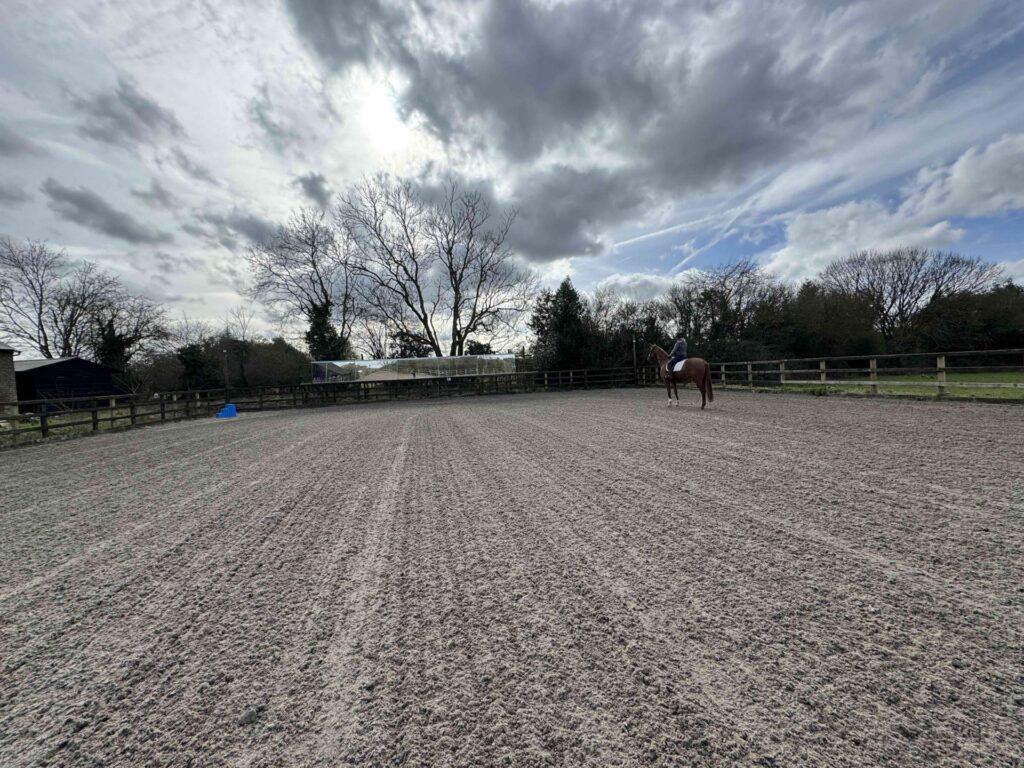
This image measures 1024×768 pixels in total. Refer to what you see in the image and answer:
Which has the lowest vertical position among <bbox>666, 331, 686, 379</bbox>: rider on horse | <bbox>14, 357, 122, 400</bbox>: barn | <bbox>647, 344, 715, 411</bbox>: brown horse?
<bbox>647, 344, 715, 411</bbox>: brown horse

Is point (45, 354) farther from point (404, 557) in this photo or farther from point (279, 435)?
point (404, 557)

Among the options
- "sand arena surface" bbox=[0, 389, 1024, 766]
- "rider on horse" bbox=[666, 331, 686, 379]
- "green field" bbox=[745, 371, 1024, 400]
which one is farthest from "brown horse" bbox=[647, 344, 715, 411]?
"sand arena surface" bbox=[0, 389, 1024, 766]

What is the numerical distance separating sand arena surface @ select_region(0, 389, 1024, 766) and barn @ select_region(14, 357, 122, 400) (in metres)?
31.9

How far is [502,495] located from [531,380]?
24.7 meters

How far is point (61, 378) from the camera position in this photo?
26.2m

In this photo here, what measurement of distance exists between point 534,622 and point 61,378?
37.9 metres

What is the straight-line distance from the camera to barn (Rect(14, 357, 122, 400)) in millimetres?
24781

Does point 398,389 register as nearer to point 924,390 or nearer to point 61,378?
point 61,378

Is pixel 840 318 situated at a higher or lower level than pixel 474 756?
higher

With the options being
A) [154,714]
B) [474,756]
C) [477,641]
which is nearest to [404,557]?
[477,641]

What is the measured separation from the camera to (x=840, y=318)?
99.5 feet

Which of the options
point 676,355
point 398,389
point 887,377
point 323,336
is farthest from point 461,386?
point 887,377

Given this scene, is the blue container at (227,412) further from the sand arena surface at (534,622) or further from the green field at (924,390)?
the green field at (924,390)

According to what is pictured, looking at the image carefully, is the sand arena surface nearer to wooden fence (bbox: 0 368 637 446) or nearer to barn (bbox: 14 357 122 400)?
wooden fence (bbox: 0 368 637 446)
